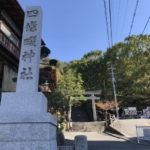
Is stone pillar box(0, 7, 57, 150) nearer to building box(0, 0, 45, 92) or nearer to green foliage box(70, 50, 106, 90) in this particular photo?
building box(0, 0, 45, 92)

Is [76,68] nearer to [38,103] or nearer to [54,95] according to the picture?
[54,95]

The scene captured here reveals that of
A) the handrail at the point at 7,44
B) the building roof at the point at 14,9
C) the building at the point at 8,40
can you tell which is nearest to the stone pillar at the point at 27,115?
the handrail at the point at 7,44

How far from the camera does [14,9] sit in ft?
34.2

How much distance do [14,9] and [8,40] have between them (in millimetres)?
2329

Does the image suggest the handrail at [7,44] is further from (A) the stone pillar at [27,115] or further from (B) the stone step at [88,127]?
(B) the stone step at [88,127]

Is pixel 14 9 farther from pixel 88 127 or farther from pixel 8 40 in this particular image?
pixel 88 127

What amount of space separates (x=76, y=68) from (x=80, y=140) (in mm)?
25073

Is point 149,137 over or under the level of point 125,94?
under

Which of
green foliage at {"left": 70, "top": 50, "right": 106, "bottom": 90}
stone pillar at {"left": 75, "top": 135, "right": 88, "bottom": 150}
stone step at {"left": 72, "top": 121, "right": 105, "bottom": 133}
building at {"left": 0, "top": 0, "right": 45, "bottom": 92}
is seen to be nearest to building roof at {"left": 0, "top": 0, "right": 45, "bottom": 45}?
building at {"left": 0, "top": 0, "right": 45, "bottom": 92}

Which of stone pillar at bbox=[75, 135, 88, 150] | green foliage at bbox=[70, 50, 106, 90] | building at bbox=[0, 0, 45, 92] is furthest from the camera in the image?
green foliage at bbox=[70, 50, 106, 90]

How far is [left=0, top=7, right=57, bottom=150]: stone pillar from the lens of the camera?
11.7ft

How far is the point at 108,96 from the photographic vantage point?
93.8 ft

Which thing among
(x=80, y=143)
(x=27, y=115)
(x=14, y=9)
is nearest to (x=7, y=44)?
(x=14, y=9)

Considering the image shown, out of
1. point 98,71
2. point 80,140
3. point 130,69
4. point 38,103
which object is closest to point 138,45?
point 130,69
